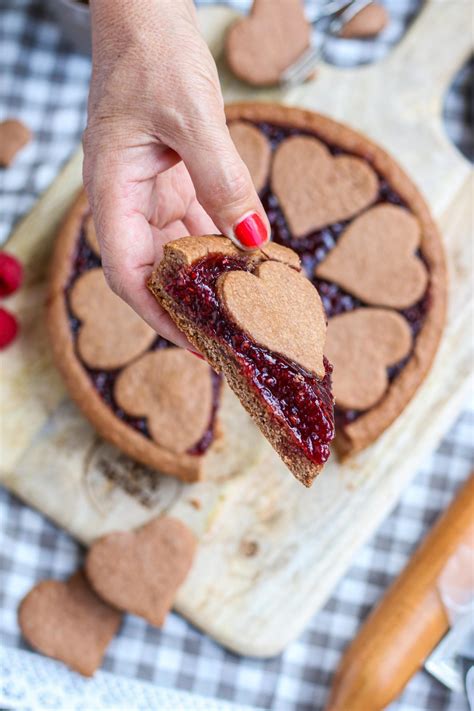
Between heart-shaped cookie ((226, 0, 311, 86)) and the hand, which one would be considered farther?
heart-shaped cookie ((226, 0, 311, 86))

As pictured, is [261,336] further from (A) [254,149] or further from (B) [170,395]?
(A) [254,149]

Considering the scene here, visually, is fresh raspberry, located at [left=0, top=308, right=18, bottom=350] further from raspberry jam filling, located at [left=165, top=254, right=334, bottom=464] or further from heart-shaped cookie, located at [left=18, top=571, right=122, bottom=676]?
raspberry jam filling, located at [left=165, top=254, right=334, bottom=464]

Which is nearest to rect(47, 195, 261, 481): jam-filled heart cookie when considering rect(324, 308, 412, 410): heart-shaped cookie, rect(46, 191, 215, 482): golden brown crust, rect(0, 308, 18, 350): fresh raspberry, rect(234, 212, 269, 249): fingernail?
rect(46, 191, 215, 482): golden brown crust

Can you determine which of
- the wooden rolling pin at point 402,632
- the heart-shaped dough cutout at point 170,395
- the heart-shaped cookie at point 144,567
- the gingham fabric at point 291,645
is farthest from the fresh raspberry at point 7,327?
the wooden rolling pin at point 402,632

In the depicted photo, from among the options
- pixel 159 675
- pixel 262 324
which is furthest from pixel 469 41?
pixel 159 675

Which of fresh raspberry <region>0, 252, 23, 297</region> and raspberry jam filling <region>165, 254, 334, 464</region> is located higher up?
raspberry jam filling <region>165, 254, 334, 464</region>

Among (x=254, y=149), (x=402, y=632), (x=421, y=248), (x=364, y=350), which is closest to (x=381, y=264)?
(x=421, y=248)
